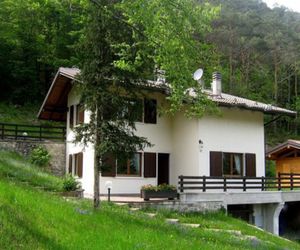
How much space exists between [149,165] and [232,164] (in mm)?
4422

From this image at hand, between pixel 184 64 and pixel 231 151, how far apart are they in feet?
45.6

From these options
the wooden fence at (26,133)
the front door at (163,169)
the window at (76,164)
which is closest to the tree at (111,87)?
the front door at (163,169)

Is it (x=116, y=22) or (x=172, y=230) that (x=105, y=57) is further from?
(x=172, y=230)

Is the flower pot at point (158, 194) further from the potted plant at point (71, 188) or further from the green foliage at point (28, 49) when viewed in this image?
the green foliage at point (28, 49)

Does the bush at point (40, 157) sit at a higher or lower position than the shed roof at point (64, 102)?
lower

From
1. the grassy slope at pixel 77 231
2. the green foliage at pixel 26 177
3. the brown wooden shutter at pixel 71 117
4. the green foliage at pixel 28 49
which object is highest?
the green foliage at pixel 28 49

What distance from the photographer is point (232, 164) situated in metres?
22.8

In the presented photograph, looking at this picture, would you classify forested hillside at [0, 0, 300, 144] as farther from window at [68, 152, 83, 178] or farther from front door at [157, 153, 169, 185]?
window at [68, 152, 83, 178]

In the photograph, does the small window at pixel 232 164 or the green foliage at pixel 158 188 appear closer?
the green foliage at pixel 158 188

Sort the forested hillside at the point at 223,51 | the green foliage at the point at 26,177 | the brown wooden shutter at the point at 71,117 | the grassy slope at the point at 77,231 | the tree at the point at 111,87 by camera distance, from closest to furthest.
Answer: the grassy slope at the point at 77,231 < the tree at the point at 111,87 < the green foliage at the point at 26,177 < the brown wooden shutter at the point at 71,117 < the forested hillside at the point at 223,51

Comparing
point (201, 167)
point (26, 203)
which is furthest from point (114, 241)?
point (201, 167)

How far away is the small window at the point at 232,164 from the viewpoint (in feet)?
74.1

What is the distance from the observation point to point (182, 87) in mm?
10062

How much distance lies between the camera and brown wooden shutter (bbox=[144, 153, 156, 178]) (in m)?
21.3
